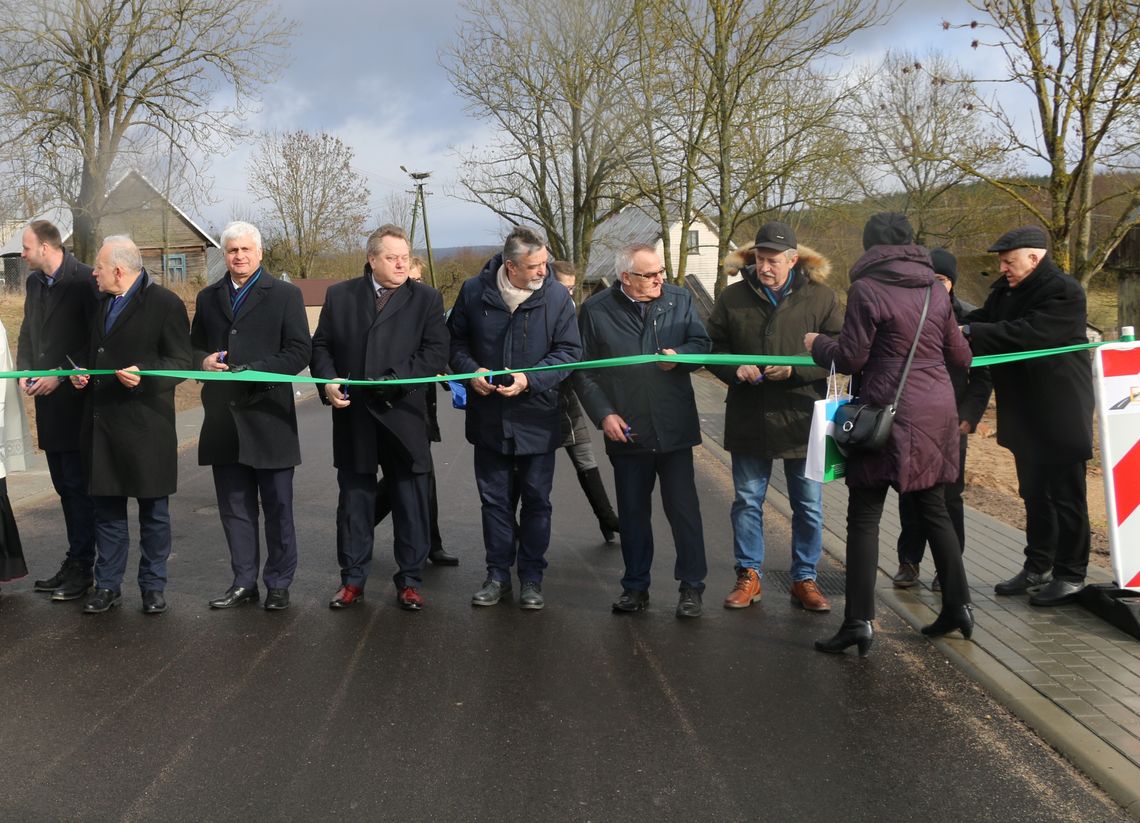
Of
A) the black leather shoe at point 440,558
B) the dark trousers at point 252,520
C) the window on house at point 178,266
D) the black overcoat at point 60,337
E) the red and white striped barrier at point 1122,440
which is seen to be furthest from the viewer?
the window on house at point 178,266

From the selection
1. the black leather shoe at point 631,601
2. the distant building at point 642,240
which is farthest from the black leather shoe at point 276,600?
the distant building at point 642,240

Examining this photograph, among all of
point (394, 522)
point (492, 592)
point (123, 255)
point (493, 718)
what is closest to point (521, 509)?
point (492, 592)

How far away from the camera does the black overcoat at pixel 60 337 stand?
20.1 feet

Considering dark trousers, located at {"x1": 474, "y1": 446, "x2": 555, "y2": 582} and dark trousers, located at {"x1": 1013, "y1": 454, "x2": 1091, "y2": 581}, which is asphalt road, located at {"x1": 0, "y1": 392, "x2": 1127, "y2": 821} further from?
dark trousers, located at {"x1": 1013, "y1": 454, "x2": 1091, "y2": 581}

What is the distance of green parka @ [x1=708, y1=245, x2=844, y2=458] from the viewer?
5789mm

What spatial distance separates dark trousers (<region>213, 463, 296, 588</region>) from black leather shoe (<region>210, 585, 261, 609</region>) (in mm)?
33

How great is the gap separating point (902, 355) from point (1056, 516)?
1.78 metres

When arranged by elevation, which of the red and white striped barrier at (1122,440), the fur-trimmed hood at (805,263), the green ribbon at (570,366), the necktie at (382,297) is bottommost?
the red and white striped barrier at (1122,440)

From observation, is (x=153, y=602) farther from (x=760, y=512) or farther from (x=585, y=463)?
(x=760, y=512)

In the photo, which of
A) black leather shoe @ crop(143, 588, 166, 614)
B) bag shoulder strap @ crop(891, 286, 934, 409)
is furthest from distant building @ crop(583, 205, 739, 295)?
bag shoulder strap @ crop(891, 286, 934, 409)

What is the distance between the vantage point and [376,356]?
19.1 feet

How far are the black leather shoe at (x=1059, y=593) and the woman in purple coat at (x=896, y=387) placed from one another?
89 cm

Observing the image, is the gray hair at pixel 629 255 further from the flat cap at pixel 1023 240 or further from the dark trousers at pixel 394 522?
the flat cap at pixel 1023 240

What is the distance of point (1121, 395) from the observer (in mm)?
5336
